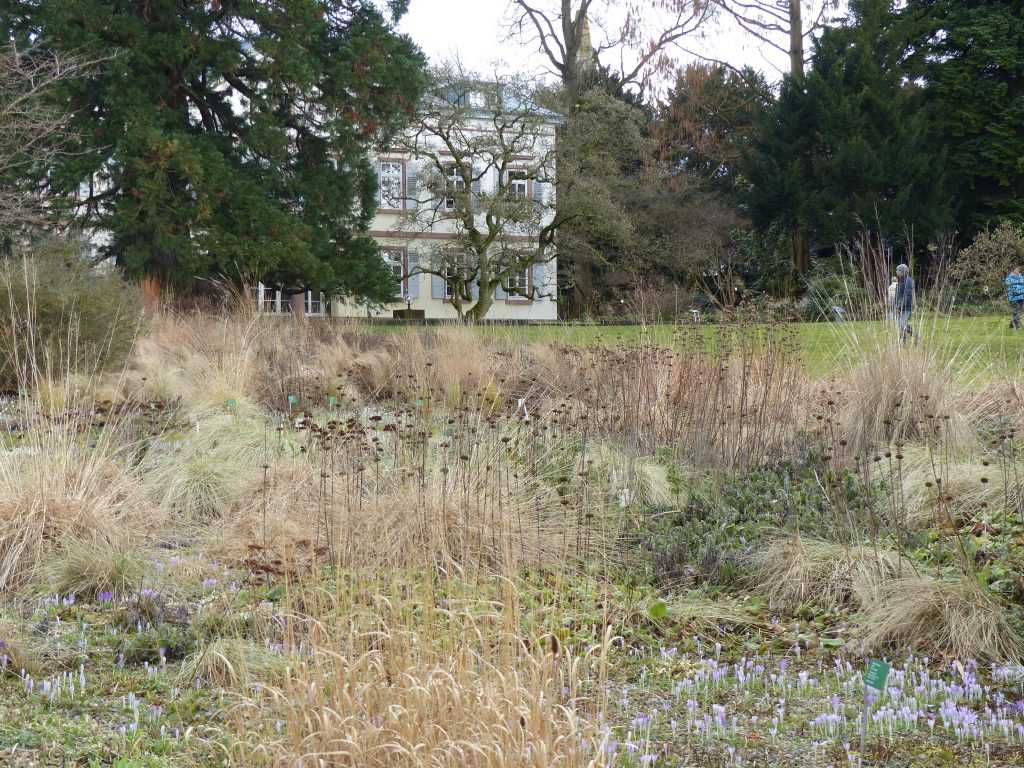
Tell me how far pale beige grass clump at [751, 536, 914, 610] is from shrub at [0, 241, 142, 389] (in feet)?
20.3

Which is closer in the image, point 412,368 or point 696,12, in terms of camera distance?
point 412,368

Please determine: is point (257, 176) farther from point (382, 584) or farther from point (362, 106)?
point (382, 584)

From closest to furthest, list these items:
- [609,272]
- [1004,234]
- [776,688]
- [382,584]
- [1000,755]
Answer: [1000,755]
[776,688]
[382,584]
[1004,234]
[609,272]

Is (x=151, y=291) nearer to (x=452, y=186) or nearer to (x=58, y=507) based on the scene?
(x=452, y=186)

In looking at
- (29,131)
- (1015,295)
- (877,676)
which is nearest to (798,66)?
(1015,295)

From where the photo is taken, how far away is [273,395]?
864 centimetres

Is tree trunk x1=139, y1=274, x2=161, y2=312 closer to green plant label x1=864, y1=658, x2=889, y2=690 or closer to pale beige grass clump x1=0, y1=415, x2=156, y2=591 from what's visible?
pale beige grass clump x1=0, y1=415, x2=156, y2=591

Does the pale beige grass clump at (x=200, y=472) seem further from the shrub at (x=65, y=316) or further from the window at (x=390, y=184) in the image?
the window at (x=390, y=184)

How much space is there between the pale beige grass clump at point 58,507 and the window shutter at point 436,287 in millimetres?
27949

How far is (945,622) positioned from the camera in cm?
338

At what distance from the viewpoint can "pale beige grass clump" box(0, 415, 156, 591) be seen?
4.10m

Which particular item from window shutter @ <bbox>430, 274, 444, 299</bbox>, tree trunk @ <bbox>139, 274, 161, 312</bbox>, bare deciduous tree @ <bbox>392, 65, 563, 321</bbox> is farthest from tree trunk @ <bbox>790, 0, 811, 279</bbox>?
tree trunk @ <bbox>139, 274, 161, 312</bbox>

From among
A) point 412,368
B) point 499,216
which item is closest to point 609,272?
point 499,216

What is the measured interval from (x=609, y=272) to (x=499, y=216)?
640cm
